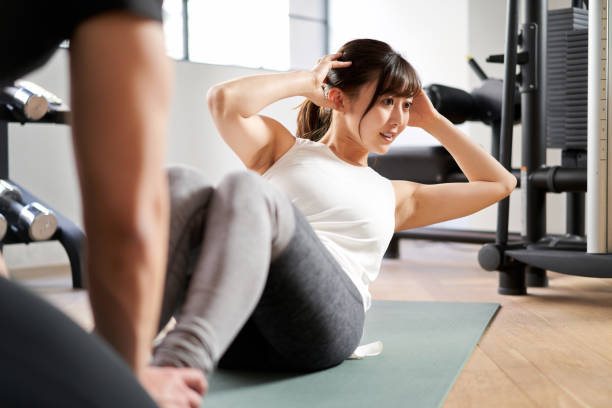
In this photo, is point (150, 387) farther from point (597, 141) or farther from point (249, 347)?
point (597, 141)

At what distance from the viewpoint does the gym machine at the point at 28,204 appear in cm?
251

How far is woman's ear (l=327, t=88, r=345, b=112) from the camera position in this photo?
1.56m

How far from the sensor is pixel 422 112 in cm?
170

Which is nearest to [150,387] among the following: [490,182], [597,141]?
[490,182]

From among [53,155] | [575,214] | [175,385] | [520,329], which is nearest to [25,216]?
[53,155]

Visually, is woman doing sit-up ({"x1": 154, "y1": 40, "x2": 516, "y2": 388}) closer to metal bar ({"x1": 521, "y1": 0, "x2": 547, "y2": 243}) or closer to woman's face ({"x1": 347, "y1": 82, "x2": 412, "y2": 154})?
woman's face ({"x1": 347, "y1": 82, "x2": 412, "y2": 154})

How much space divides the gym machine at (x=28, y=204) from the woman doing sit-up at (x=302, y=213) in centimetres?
129

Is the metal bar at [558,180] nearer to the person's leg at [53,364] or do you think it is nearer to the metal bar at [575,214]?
the metal bar at [575,214]

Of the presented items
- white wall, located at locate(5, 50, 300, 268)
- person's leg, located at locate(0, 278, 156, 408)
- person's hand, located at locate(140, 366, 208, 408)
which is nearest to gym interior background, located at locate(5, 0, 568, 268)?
white wall, located at locate(5, 50, 300, 268)

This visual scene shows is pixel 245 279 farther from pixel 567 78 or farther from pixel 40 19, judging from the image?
pixel 567 78

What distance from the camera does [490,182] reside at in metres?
1.73

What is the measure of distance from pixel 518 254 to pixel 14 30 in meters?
2.25

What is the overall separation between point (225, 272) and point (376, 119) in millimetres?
810

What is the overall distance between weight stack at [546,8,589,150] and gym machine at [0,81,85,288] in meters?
1.96
